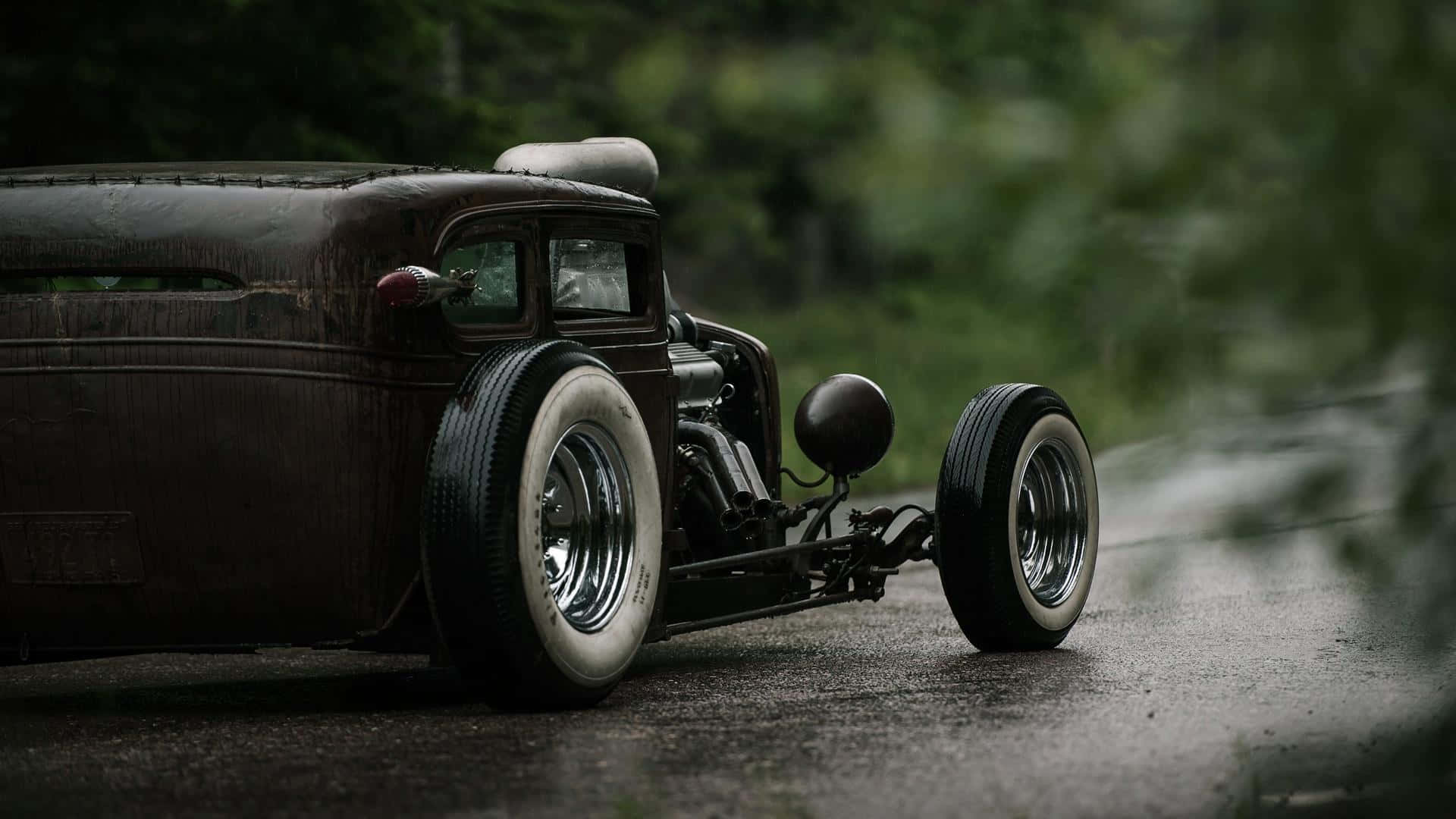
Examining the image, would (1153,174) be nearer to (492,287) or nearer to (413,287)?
(413,287)

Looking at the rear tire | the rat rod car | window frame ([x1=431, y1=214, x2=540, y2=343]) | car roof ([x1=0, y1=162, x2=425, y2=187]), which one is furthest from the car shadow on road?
the rear tire

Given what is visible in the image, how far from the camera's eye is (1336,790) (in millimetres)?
4605

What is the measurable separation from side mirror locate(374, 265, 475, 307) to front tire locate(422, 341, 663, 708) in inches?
8.7

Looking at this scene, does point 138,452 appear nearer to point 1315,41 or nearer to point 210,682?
point 210,682

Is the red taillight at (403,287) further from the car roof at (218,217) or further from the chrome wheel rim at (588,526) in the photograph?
the chrome wheel rim at (588,526)

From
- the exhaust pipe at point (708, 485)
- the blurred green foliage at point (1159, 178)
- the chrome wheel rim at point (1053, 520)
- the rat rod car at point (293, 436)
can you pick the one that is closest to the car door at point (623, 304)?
the exhaust pipe at point (708, 485)

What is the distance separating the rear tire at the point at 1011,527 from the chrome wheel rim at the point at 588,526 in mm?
1459

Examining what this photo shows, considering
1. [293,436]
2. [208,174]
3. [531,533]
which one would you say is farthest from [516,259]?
[531,533]

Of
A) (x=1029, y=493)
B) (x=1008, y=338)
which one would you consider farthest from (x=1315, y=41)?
(x=1029, y=493)

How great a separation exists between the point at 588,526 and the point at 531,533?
0.64 meters

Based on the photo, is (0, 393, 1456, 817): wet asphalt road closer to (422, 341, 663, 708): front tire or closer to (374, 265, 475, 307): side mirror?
(422, 341, 663, 708): front tire

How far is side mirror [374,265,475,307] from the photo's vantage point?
223 inches

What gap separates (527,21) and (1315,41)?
20469mm

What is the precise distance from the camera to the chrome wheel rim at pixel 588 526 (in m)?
6.10
